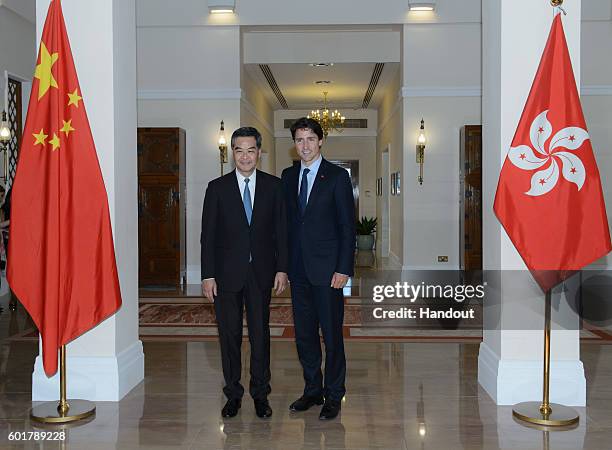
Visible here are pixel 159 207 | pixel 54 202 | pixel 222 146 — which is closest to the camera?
pixel 54 202

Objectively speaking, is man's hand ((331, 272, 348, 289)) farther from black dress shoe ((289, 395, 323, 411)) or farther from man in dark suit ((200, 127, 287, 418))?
black dress shoe ((289, 395, 323, 411))

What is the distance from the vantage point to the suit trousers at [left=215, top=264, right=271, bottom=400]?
163 inches

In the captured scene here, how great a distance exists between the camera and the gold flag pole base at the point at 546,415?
4.01 m

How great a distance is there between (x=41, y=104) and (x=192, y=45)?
803 cm

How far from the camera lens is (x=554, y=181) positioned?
13.4 feet

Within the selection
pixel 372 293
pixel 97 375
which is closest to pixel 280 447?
pixel 97 375

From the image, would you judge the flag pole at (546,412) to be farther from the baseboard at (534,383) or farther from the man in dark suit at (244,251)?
the man in dark suit at (244,251)

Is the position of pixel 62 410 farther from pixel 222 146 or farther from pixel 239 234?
pixel 222 146

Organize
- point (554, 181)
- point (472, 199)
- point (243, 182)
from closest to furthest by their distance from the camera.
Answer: point (554, 181)
point (243, 182)
point (472, 199)

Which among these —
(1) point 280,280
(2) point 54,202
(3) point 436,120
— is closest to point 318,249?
(1) point 280,280

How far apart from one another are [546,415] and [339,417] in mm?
1220

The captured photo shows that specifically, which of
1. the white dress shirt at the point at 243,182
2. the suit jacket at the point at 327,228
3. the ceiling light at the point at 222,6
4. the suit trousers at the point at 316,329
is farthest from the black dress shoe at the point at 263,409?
the ceiling light at the point at 222,6

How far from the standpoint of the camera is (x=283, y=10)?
11.6 m

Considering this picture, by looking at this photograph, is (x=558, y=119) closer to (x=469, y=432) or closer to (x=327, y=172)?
(x=327, y=172)
